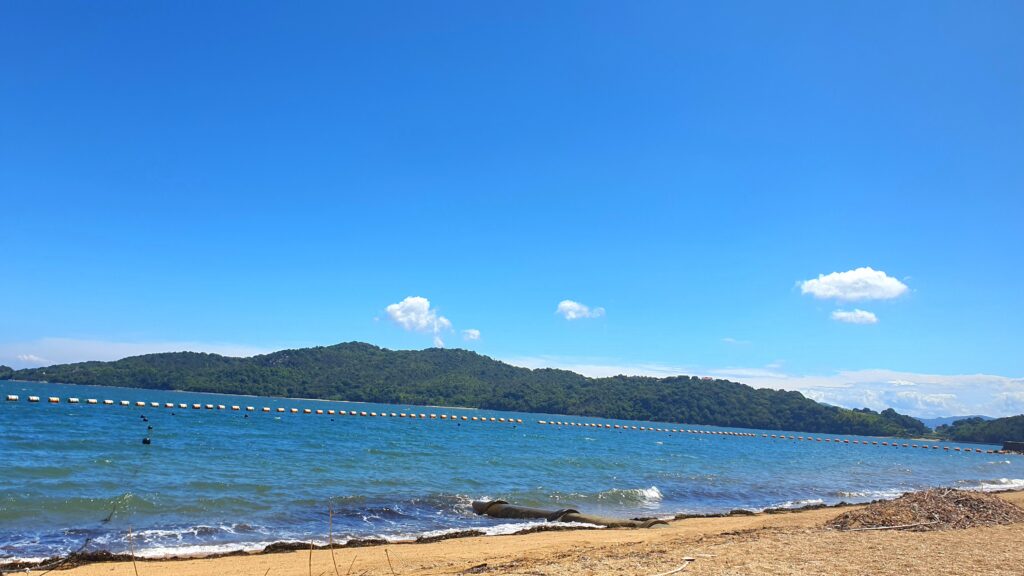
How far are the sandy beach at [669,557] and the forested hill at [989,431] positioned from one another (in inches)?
5791

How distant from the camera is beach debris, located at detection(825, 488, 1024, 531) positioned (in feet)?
39.9

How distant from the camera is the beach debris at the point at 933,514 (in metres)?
12.2

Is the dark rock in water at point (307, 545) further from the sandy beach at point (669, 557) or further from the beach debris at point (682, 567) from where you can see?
the beach debris at point (682, 567)

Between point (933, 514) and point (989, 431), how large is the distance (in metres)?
159

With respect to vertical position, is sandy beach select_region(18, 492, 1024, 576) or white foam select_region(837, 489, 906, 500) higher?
sandy beach select_region(18, 492, 1024, 576)

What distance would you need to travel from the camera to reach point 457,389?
163m

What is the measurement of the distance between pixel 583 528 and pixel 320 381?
508 ft

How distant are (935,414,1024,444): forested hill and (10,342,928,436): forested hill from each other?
874 centimetres

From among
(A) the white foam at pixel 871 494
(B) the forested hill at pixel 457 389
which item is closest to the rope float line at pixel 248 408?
(B) the forested hill at pixel 457 389

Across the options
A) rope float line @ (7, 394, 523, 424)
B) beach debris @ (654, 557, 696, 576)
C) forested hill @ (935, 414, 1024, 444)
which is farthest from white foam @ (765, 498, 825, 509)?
forested hill @ (935, 414, 1024, 444)

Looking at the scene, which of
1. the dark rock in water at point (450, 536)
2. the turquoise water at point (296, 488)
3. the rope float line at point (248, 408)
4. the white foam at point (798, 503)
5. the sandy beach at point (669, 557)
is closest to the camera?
the sandy beach at point (669, 557)

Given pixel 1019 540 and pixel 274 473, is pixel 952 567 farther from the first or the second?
pixel 274 473

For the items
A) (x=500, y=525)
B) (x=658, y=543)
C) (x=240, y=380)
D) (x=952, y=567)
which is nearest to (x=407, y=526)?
(x=500, y=525)

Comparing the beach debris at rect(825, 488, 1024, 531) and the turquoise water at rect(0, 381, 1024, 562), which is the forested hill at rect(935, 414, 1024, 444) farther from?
the beach debris at rect(825, 488, 1024, 531)
